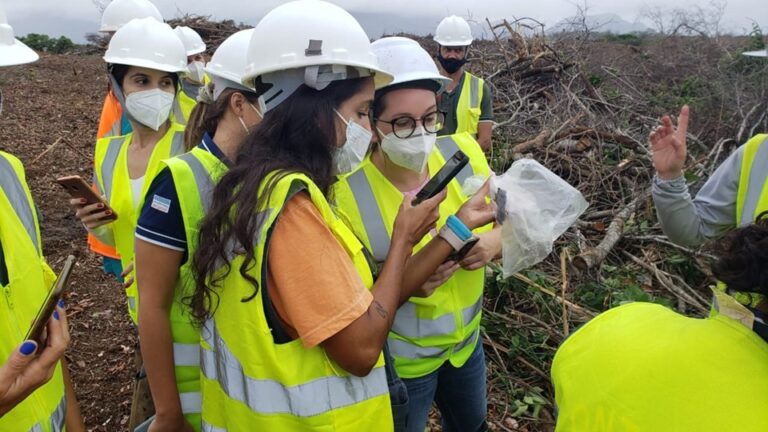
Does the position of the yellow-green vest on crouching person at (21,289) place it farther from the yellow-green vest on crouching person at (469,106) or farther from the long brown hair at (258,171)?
Answer: the yellow-green vest on crouching person at (469,106)

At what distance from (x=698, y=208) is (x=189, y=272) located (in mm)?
1740

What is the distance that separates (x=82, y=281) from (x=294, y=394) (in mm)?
4246

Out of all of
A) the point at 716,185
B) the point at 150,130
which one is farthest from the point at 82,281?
the point at 716,185

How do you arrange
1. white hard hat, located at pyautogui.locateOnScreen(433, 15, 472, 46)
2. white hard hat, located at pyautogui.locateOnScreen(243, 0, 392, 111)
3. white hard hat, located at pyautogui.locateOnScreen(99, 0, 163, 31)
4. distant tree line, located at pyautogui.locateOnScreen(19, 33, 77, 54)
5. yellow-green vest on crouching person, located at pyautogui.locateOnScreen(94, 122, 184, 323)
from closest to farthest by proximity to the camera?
white hard hat, located at pyautogui.locateOnScreen(243, 0, 392, 111), yellow-green vest on crouching person, located at pyautogui.locateOnScreen(94, 122, 184, 323), white hard hat, located at pyautogui.locateOnScreen(99, 0, 163, 31), white hard hat, located at pyautogui.locateOnScreen(433, 15, 472, 46), distant tree line, located at pyautogui.locateOnScreen(19, 33, 77, 54)

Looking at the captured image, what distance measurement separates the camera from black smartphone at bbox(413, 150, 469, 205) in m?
1.70

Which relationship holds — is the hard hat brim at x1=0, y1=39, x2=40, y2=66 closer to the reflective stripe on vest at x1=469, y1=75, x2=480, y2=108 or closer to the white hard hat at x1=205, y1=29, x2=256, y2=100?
the white hard hat at x1=205, y1=29, x2=256, y2=100

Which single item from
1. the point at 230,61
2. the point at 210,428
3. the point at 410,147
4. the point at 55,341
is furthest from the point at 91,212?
the point at 410,147

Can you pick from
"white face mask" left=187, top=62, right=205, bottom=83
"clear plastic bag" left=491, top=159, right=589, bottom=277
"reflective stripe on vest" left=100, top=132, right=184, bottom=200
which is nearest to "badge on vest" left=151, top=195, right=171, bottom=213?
"clear plastic bag" left=491, top=159, right=589, bottom=277

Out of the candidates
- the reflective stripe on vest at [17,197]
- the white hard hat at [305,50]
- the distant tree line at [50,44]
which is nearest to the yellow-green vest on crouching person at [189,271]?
the white hard hat at [305,50]

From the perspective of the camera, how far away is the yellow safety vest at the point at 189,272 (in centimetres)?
137

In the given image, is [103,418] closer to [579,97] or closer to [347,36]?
[347,36]

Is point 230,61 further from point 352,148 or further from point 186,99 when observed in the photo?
point 186,99

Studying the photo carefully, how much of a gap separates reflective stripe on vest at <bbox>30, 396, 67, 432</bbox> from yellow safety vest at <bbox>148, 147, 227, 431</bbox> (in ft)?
1.20

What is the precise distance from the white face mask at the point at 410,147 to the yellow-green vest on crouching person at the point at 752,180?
101 centimetres
